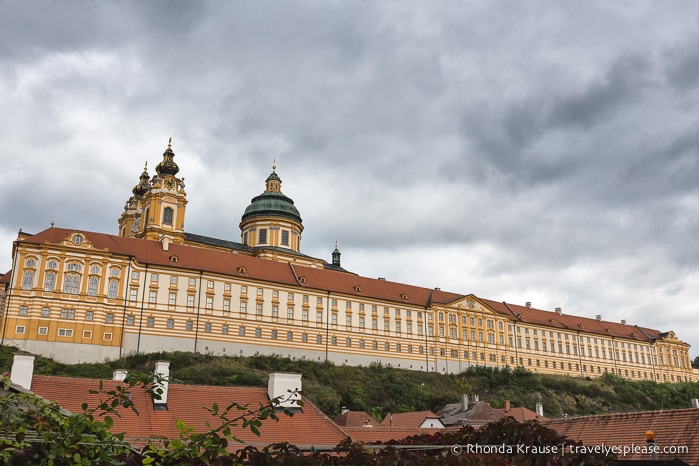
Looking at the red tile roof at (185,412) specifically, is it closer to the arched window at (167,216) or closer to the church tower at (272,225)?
the arched window at (167,216)

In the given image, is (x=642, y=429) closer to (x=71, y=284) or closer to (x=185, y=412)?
(x=185, y=412)

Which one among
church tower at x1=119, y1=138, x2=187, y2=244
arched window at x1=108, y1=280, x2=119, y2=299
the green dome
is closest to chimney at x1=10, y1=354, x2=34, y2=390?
arched window at x1=108, y1=280, x2=119, y2=299

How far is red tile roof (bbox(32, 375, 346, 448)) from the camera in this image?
1909 centimetres

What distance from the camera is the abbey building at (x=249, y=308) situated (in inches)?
2452

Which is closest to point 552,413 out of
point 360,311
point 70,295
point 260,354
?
point 360,311

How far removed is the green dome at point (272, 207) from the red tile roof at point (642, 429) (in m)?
77.5

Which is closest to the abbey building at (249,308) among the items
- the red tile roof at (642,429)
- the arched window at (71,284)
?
the arched window at (71,284)

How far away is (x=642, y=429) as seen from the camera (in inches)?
607

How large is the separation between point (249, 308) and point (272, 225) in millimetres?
23077

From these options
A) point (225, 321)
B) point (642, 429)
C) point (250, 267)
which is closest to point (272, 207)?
point (250, 267)

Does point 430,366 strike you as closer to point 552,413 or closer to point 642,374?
point 552,413

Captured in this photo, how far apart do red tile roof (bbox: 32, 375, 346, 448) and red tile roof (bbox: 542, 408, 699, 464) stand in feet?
22.3

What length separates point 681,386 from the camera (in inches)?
3925

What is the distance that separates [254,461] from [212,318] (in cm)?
6493
